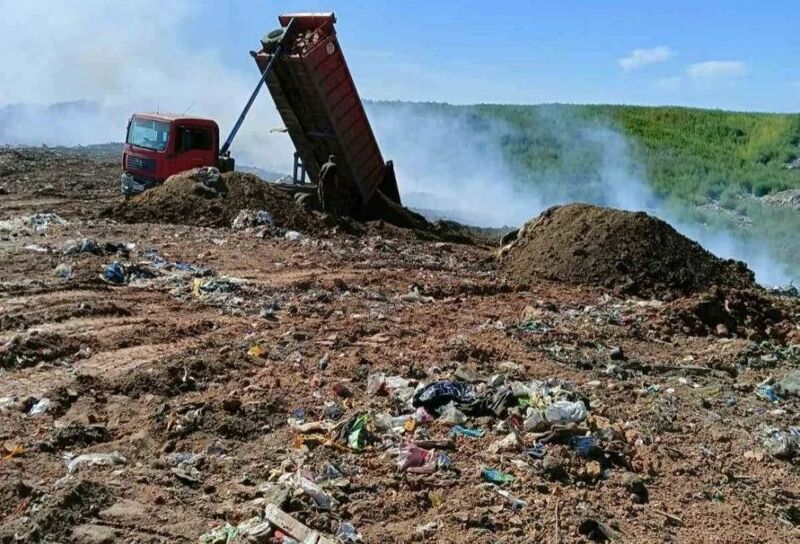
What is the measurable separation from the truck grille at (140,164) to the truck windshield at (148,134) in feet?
0.77

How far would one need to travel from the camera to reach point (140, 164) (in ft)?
46.1

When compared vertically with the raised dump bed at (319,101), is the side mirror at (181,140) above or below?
below

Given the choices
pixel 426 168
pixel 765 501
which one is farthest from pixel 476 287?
pixel 426 168

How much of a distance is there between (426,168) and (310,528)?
970 inches

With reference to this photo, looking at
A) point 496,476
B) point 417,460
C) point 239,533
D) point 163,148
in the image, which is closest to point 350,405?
point 417,460

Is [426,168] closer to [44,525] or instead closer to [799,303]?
[799,303]

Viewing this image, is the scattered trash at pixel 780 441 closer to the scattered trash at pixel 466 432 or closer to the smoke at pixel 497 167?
the scattered trash at pixel 466 432

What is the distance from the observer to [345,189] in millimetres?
13812

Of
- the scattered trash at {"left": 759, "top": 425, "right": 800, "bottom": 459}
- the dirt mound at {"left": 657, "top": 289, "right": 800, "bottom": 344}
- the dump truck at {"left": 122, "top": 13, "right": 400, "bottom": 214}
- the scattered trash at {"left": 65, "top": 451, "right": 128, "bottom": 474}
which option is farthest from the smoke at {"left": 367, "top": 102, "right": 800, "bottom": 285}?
the scattered trash at {"left": 65, "top": 451, "right": 128, "bottom": 474}

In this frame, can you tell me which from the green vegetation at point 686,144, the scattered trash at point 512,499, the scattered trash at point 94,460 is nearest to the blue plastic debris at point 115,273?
the scattered trash at point 94,460

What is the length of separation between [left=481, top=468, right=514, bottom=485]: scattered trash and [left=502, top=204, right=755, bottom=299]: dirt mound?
6.38m

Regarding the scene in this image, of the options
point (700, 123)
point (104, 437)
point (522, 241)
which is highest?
point (700, 123)

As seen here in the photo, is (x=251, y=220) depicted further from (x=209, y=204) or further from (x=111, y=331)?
(x=111, y=331)

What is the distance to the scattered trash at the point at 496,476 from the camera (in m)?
4.32
